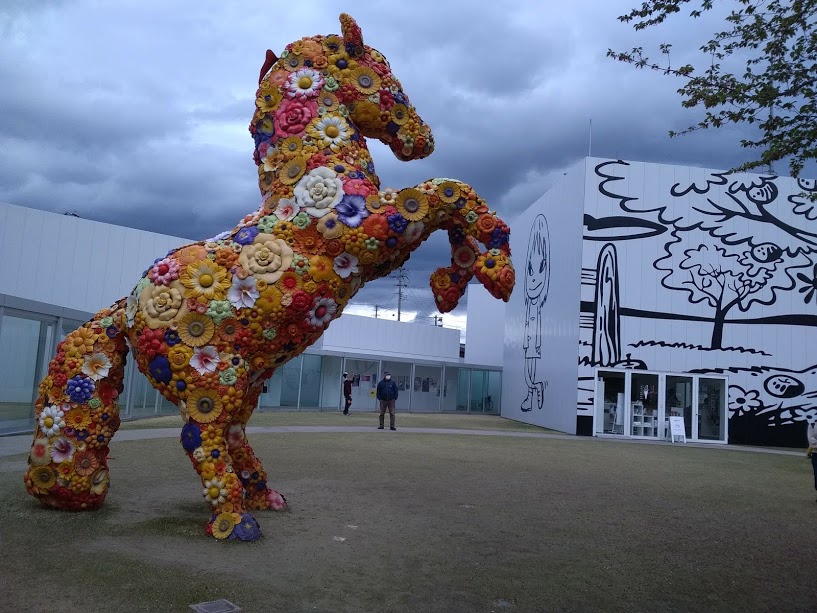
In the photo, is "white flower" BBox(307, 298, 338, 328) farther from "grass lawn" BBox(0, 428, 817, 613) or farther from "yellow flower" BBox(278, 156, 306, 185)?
"grass lawn" BBox(0, 428, 817, 613)

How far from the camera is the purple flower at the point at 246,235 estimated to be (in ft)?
18.2

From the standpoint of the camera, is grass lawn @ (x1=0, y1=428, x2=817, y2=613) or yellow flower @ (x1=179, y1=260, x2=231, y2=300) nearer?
grass lawn @ (x1=0, y1=428, x2=817, y2=613)

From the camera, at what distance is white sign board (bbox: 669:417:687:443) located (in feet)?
60.9

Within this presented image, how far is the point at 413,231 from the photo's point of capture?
552 cm

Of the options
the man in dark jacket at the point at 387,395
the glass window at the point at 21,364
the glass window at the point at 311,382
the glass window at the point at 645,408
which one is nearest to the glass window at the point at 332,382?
the glass window at the point at 311,382

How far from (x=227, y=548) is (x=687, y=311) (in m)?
17.1

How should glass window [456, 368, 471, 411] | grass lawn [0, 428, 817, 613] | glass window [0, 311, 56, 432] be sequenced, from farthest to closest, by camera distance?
glass window [456, 368, 471, 411] → glass window [0, 311, 56, 432] → grass lawn [0, 428, 817, 613]

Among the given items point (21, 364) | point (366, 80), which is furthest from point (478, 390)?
point (366, 80)

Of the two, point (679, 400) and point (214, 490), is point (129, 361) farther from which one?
point (679, 400)

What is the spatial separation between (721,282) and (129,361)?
1631cm

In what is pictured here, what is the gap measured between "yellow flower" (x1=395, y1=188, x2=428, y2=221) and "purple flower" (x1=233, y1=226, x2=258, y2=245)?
1.23m

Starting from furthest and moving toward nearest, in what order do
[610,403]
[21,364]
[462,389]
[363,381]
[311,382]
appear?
[462,389]
[363,381]
[311,382]
[610,403]
[21,364]

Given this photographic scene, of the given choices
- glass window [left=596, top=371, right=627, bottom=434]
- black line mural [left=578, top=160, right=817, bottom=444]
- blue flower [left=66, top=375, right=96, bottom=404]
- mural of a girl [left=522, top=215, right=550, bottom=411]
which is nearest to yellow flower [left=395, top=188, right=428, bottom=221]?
blue flower [left=66, top=375, right=96, bottom=404]

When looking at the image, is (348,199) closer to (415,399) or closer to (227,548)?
(227,548)
